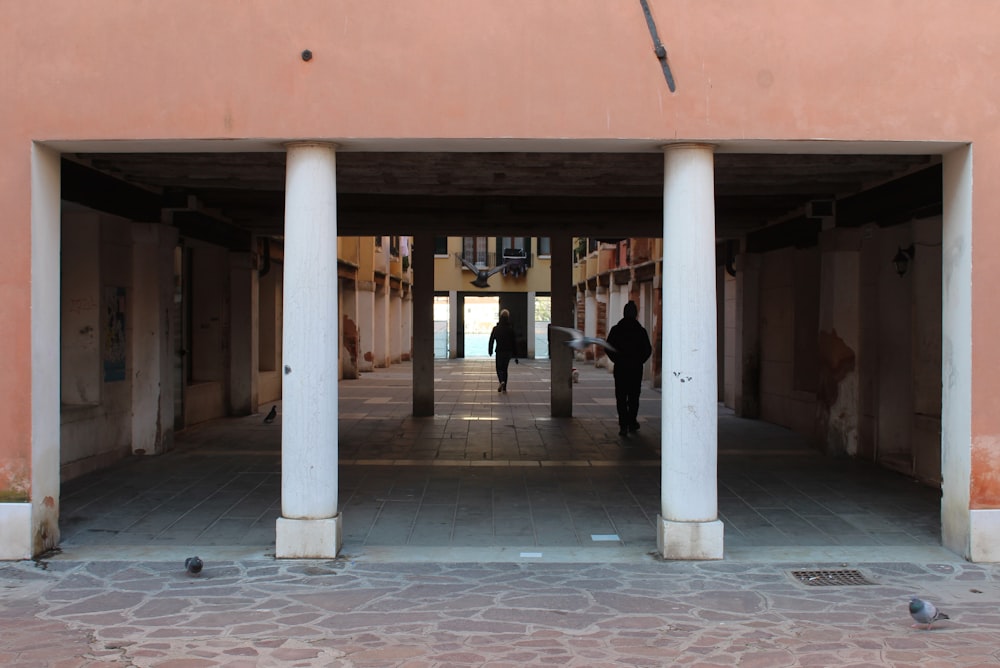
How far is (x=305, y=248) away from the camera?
5895 mm

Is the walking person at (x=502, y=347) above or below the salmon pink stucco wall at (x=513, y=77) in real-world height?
below

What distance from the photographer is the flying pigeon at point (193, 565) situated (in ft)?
17.9

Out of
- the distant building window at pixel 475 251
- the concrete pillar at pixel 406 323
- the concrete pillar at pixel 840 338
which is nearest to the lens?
the concrete pillar at pixel 840 338

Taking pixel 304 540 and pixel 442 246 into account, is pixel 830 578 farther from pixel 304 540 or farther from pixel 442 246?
pixel 442 246

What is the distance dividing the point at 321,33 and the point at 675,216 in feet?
9.07

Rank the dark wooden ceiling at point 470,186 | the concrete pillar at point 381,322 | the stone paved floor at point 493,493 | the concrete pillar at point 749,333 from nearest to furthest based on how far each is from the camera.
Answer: the stone paved floor at point 493,493 → the dark wooden ceiling at point 470,186 → the concrete pillar at point 749,333 → the concrete pillar at point 381,322

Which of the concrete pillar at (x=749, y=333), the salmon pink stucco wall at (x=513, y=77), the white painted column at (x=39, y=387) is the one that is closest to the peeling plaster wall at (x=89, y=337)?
the white painted column at (x=39, y=387)

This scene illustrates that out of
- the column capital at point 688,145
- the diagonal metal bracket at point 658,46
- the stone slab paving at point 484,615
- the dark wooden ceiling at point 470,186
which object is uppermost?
the diagonal metal bracket at point 658,46

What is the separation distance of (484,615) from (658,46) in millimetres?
3912

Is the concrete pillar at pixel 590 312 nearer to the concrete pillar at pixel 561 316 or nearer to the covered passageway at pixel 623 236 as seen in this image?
the covered passageway at pixel 623 236

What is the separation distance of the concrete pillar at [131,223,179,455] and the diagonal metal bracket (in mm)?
6468

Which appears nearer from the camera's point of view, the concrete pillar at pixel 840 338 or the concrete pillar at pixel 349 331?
the concrete pillar at pixel 840 338

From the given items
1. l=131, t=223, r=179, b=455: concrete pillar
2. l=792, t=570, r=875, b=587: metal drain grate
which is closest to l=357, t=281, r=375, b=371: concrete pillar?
l=131, t=223, r=179, b=455: concrete pillar

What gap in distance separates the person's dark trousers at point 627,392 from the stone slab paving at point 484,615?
18.9 ft
